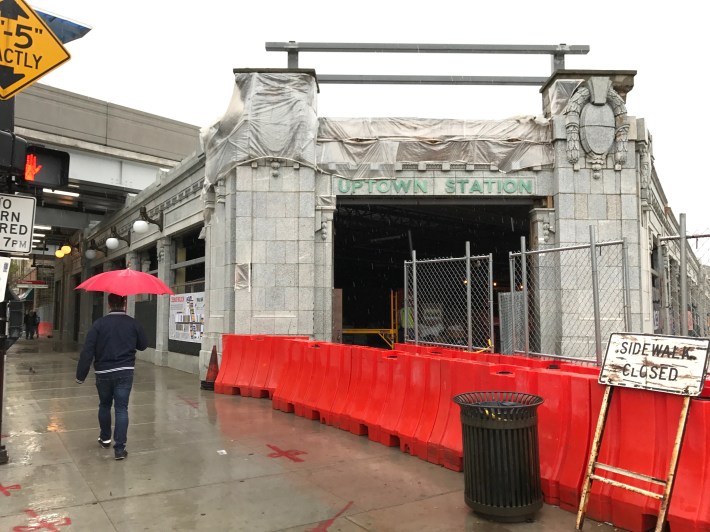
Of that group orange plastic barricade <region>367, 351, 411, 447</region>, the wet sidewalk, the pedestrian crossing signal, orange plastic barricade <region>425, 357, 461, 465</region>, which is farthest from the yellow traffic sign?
orange plastic barricade <region>425, 357, 461, 465</region>

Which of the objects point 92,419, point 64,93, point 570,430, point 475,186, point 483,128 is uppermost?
point 64,93

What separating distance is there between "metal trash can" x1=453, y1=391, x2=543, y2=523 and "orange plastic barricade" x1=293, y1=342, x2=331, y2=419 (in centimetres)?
384

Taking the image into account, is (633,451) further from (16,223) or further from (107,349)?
(16,223)

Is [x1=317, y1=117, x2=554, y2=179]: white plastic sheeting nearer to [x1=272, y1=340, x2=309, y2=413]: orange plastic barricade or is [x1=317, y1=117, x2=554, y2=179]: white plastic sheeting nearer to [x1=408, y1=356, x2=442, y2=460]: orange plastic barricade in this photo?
[x1=272, y1=340, x2=309, y2=413]: orange plastic barricade

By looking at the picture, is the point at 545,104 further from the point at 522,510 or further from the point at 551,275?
the point at 522,510

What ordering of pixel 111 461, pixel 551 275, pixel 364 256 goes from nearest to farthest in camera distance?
1. pixel 111 461
2. pixel 551 275
3. pixel 364 256

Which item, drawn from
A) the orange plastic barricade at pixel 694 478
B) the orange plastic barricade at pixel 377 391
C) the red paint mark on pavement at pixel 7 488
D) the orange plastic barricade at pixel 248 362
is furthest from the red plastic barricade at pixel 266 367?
the orange plastic barricade at pixel 694 478

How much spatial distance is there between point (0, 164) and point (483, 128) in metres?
9.52

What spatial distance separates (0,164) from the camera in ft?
18.1

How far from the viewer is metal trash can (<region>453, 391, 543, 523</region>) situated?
4.12 m

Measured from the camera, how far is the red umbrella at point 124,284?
258 inches

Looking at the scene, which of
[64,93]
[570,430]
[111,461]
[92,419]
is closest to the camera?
[570,430]

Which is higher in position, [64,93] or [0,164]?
[64,93]

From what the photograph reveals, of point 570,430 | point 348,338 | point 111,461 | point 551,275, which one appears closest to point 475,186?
point 551,275
